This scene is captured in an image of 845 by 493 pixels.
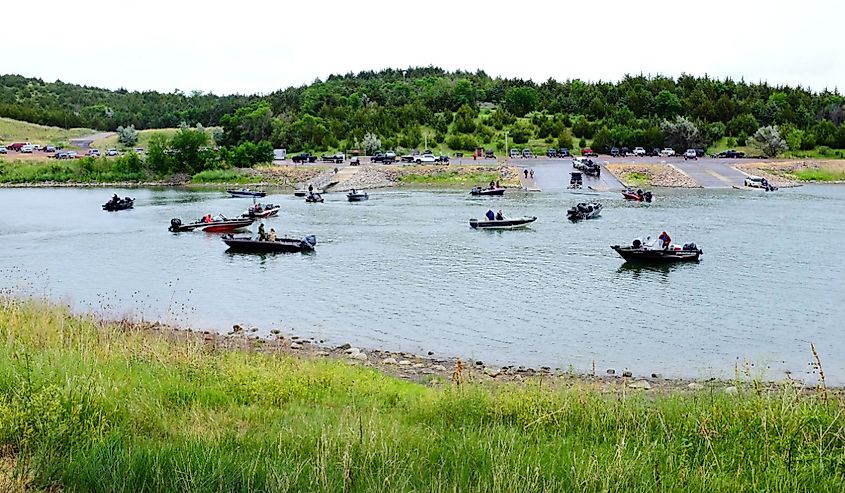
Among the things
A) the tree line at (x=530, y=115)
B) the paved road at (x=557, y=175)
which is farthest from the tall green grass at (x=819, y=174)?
the paved road at (x=557, y=175)

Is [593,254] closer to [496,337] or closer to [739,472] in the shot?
[496,337]

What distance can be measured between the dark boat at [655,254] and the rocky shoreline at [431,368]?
14.7m

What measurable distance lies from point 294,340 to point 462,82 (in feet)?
366

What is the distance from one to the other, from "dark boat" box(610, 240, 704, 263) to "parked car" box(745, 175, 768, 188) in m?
40.1

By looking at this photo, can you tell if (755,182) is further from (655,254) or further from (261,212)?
(261,212)

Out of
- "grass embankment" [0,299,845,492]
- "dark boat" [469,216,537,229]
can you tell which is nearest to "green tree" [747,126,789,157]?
"dark boat" [469,216,537,229]

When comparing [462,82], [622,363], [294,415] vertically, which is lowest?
[622,363]

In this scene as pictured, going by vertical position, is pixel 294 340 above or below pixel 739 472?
below

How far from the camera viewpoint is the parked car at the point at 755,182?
6775cm

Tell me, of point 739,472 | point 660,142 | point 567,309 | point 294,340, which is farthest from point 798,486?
point 660,142

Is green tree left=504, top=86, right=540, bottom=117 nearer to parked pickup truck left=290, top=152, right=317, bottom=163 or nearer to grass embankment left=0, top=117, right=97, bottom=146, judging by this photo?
parked pickup truck left=290, top=152, right=317, bottom=163

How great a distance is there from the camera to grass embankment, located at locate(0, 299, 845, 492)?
747 cm

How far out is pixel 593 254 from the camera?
111ft

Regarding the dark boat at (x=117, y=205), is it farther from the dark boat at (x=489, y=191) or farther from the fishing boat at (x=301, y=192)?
the dark boat at (x=489, y=191)
